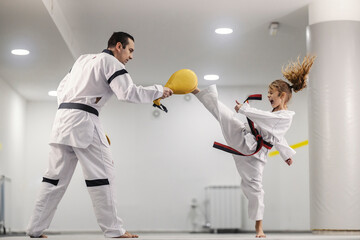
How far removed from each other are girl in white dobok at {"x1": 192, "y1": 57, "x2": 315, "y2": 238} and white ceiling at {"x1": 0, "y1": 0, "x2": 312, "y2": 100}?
6.13 ft

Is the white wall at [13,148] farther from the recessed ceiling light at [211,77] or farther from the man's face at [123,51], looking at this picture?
the man's face at [123,51]

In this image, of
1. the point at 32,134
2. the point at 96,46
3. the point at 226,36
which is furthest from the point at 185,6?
the point at 32,134

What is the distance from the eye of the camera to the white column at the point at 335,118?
16.6ft

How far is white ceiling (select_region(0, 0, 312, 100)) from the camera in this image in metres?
5.68

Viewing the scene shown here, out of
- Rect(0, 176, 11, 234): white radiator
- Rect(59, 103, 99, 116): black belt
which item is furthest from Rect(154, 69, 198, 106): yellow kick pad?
Rect(0, 176, 11, 234): white radiator

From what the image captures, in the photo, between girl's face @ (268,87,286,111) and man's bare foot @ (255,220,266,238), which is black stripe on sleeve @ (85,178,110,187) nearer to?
man's bare foot @ (255,220,266,238)

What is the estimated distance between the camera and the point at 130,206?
29.2 feet

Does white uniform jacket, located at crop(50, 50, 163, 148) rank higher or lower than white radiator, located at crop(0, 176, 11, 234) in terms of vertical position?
higher

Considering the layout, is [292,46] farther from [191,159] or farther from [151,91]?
[151,91]

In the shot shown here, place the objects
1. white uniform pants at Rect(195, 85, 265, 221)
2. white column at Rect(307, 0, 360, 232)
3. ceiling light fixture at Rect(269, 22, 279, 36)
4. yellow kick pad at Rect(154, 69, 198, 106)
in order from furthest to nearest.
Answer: ceiling light fixture at Rect(269, 22, 279, 36) < white column at Rect(307, 0, 360, 232) < white uniform pants at Rect(195, 85, 265, 221) < yellow kick pad at Rect(154, 69, 198, 106)

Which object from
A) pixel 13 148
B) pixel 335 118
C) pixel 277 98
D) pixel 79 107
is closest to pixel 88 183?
pixel 79 107

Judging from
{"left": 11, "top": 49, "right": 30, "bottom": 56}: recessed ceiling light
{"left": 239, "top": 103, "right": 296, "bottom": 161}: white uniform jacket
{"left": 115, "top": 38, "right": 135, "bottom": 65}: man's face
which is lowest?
{"left": 239, "top": 103, "right": 296, "bottom": 161}: white uniform jacket

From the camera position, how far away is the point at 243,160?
4.03 m

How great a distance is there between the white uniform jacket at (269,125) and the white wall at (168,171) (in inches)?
199
